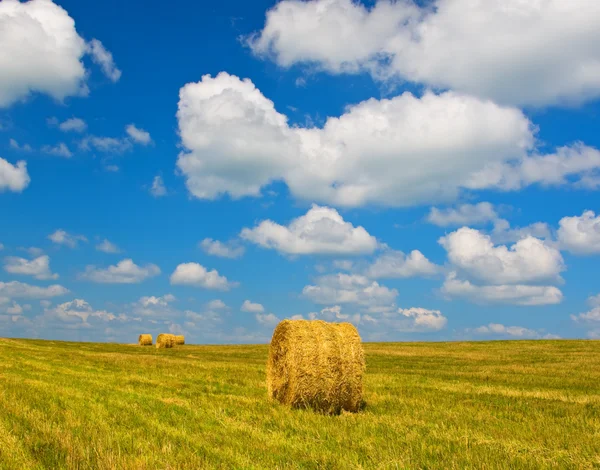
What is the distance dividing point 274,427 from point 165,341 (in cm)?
3573

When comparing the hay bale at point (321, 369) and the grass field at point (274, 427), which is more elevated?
the hay bale at point (321, 369)

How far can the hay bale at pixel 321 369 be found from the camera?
38.0 ft

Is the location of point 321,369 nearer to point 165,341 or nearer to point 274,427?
point 274,427

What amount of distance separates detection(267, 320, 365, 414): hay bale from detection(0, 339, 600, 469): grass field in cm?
63

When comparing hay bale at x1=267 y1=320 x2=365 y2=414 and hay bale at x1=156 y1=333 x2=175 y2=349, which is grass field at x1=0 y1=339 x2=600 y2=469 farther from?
hay bale at x1=156 y1=333 x2=175 y2=349

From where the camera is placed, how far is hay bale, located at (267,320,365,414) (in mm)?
11586

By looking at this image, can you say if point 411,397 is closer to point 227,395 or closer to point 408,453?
point 227,395

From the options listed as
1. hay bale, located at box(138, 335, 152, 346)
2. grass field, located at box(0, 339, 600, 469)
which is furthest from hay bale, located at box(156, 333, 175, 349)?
grass field, located at box(0, 339, 600, 469)

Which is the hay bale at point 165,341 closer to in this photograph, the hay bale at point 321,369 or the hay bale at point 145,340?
the hay bale at point 145,340

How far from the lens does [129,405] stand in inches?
415

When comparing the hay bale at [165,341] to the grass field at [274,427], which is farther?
the hay bale at [165,341]

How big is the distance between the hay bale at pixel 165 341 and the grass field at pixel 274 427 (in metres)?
27.0

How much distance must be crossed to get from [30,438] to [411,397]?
344 inches

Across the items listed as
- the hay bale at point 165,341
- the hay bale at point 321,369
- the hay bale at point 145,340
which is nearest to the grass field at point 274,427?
the hay bale at point 321,369
